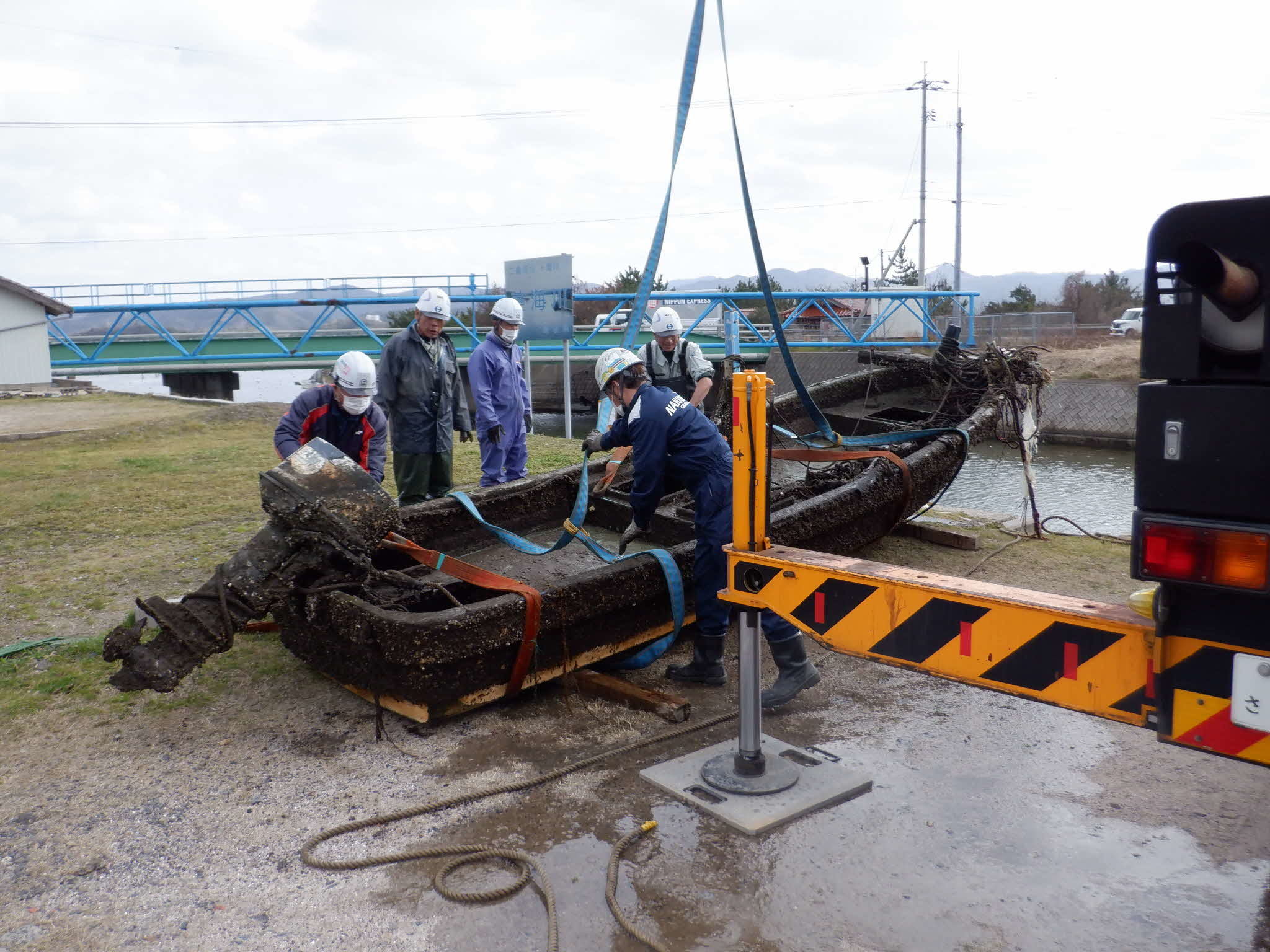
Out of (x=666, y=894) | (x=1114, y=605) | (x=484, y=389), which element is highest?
(x=484, y=389)

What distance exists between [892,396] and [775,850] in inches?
242

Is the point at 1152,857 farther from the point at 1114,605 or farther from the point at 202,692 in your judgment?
the point at 202,692

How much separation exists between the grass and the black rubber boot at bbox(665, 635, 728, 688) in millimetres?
1801

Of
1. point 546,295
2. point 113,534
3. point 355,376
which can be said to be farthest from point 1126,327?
point 355,376

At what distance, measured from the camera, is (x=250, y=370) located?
20.3 metres

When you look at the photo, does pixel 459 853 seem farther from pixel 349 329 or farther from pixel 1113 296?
pixel 1113 296

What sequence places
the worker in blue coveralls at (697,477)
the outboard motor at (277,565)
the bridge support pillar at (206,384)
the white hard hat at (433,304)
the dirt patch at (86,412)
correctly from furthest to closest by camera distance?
the bridge support pillar at (206,384) < the dirt patch at (86,412) < the white hard hat at (433,304) < the worker in blue coveralls at (697,477) < the outboard motor at (277,565)

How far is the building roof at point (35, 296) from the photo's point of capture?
18531 millimetres

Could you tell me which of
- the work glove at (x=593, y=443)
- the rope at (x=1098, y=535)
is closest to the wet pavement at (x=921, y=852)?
the work glove at (x=593, y=443)

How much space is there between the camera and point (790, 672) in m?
4.00

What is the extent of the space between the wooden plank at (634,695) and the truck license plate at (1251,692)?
221 cm

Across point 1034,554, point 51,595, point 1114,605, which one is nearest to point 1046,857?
point 1114,605

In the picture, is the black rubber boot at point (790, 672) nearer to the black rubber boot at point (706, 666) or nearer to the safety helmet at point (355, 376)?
the black rubber boot at point (706, 666)

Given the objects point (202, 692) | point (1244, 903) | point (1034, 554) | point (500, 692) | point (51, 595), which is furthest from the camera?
point (1034, 554)
